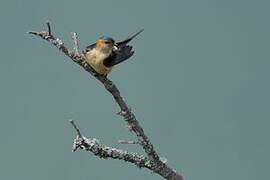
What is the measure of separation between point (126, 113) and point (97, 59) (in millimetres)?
138

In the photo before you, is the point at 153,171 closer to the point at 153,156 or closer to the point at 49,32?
the point at 153,156

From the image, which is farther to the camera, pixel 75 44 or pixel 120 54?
Result: pixel 120 54

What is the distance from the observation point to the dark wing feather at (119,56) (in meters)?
1.59

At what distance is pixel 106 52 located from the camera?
158 centimetres

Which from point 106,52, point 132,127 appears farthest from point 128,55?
point 132,127

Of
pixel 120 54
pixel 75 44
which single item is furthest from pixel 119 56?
pixel 75 44

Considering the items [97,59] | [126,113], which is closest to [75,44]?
[97,59]

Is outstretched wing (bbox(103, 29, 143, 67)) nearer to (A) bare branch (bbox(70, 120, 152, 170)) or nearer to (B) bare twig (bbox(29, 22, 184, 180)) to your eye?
(B) bare twig (bbox(29, 22, 184, 180))

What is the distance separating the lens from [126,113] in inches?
60.8

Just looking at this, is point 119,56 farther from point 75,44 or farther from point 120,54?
point 75,44

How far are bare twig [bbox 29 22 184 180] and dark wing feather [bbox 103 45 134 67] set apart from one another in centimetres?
4

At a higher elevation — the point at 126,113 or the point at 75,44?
the point at 75,44

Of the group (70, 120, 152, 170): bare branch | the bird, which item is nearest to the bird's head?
the bird

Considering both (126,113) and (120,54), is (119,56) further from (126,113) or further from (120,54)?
(126,113)
